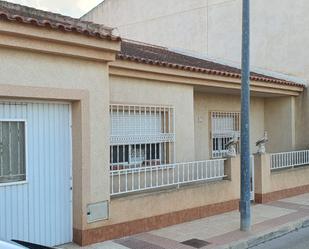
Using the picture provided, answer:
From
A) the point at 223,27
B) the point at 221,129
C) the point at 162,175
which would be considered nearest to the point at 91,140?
the point at 162,175

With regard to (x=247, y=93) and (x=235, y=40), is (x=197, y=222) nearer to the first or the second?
(x=247, y=93)

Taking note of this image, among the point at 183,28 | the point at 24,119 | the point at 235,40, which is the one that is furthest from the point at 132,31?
the point at 24,119

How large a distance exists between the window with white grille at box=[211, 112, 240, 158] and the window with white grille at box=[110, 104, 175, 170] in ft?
9.44

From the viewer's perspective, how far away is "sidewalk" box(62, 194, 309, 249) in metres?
6.70

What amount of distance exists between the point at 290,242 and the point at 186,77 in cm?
420

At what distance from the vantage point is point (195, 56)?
1584 cm

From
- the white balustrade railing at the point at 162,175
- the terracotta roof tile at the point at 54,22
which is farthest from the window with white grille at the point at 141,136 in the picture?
the terracotta roof tile at the point at 54,22

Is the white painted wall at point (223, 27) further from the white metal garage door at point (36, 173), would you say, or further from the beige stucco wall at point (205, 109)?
the white metal garage door at point (36, 173)

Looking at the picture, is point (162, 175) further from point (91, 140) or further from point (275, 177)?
point (275, 177)

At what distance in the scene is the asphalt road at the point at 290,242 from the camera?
705cm

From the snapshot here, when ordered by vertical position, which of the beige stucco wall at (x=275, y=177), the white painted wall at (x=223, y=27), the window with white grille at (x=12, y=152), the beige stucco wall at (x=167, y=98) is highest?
the white painted wall at (x=223, y=27)

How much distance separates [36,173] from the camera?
6195mm

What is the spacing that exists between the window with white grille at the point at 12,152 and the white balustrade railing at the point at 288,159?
23.0ft

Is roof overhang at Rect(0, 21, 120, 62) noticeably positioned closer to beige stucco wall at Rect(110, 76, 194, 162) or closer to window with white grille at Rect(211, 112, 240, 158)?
beige stucco wall at Rect(110, 76, 194, 162)
